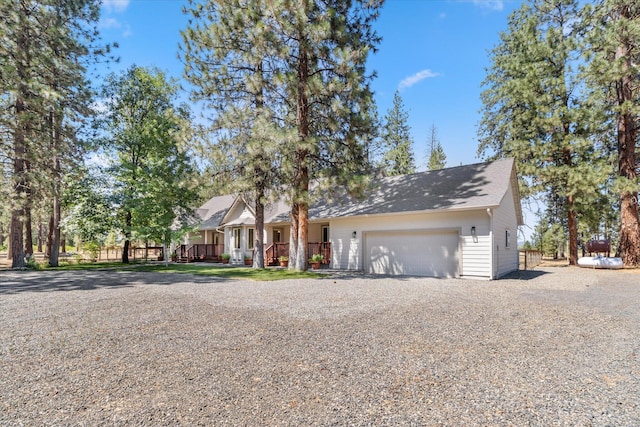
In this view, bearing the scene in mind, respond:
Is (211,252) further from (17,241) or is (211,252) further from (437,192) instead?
(437,192)

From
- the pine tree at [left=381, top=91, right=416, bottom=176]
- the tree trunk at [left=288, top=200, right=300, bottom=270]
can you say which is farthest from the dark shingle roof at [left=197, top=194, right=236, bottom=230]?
the pine tree at [left=381, top=91, right=416, bottom=176]

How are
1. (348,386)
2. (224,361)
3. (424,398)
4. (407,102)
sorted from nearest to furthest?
(424,398), (348,386), (224,361), (407,102)

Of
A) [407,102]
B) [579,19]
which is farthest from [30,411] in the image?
[407,102]

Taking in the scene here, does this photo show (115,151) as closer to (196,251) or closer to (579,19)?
(196,251)

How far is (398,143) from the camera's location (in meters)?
37.8

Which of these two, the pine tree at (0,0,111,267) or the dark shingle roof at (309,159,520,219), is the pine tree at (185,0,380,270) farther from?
the pine tree at (0,0,111,267)

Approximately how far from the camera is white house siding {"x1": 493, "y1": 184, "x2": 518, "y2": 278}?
1349 cm

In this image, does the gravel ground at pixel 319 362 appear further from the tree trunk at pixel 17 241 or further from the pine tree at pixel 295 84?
the tree trunk at pixel 17 241

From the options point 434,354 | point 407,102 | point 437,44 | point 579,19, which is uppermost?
point 407,102

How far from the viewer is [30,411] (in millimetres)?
2883

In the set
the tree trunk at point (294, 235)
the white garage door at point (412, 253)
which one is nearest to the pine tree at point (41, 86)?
the tree trunk at point (294, 235)

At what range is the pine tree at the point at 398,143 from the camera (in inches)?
1469

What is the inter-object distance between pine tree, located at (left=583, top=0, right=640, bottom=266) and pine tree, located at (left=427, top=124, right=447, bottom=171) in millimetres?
21215

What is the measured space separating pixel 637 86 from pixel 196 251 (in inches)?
1088
